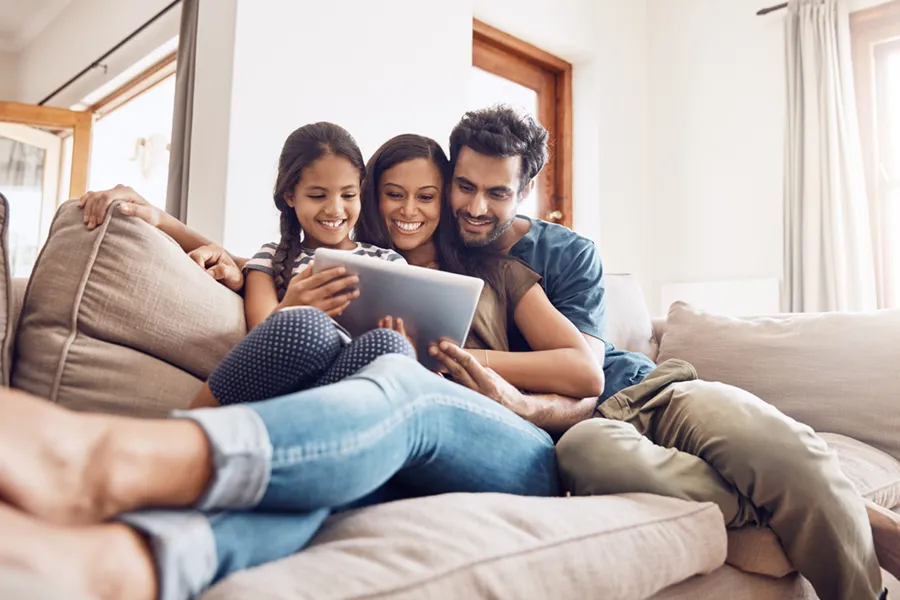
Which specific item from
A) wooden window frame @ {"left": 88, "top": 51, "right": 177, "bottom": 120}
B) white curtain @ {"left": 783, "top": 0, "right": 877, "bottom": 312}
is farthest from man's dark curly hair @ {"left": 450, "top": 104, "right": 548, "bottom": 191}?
wooden window frame @ {"left": 88, "top": 51, "right": 177, "bottom": 120}

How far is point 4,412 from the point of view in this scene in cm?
57

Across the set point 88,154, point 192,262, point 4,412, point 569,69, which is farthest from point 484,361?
point 88,154

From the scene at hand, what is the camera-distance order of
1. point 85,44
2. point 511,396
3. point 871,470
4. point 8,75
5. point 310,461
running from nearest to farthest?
point 310,461, point 511,396, point 871,470, point 85,44, point 8,75

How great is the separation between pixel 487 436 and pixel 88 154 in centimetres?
361

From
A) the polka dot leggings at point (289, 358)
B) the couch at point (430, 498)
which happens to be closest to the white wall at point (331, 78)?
the couch at point (430, 498)

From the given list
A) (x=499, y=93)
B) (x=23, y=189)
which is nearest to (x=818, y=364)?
(x=499, y=93)

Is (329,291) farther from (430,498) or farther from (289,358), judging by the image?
(430,498)

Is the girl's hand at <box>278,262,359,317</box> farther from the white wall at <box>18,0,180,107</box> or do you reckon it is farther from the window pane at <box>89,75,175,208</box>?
the window pane at <box>89,75,175,208</box>

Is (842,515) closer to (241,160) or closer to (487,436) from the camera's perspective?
(487,436)

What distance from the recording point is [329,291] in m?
1.16

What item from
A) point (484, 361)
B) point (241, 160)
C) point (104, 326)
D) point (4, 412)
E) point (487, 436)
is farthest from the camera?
point (241, 160)

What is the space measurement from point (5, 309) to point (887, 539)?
1.33 meters

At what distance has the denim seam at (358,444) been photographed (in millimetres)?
667

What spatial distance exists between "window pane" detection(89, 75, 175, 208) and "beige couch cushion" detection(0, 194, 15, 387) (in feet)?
10.9
